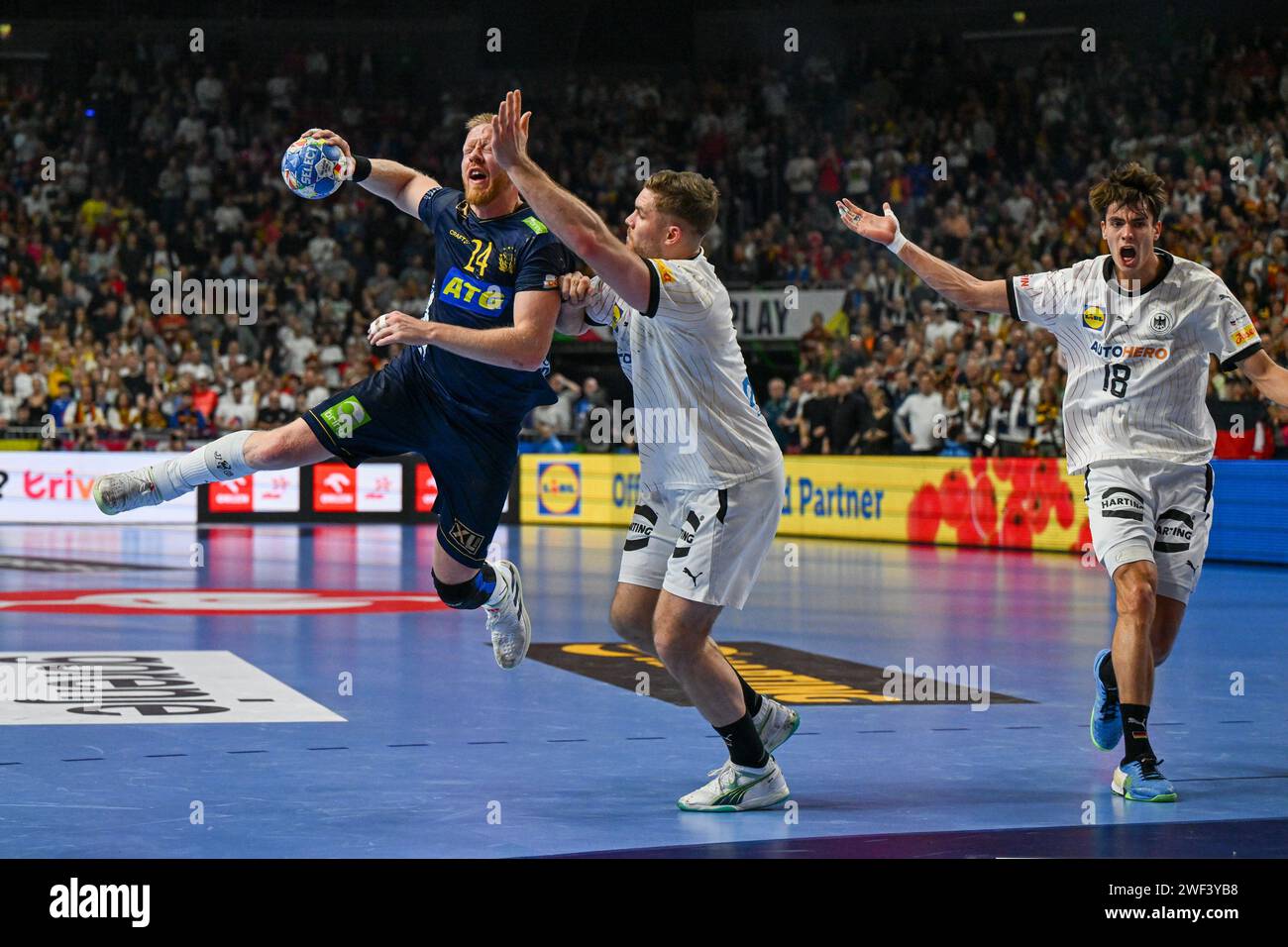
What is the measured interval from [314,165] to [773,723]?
3.02 m

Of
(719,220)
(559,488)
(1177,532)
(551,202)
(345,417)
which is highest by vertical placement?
(719,220)

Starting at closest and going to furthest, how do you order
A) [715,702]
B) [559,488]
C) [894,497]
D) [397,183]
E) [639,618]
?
[715,702] < [639,618] < [397,183] < [894,497] < [559,488]

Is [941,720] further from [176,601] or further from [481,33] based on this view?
[481,33]

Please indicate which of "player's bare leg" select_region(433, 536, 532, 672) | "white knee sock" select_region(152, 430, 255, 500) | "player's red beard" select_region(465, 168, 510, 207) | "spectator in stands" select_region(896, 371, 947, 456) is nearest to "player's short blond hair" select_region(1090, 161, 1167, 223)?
"player's red beard" select_region(465, 168, 510, 207)

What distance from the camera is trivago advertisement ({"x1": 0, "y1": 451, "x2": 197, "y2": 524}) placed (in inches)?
939

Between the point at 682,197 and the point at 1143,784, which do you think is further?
the point at 1143,784

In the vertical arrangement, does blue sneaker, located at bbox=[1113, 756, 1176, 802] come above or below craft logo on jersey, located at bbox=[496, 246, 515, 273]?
below

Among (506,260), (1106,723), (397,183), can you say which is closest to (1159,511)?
(1106,723)

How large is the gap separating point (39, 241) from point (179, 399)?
20.4 ft

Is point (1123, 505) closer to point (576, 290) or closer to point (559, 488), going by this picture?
point (576, 290)

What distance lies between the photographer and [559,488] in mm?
25453

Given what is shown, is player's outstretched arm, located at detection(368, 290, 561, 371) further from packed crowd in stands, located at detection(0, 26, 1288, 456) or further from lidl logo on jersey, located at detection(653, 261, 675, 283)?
packed crowd in stands, located at detection(0, 26, 1288, 456)

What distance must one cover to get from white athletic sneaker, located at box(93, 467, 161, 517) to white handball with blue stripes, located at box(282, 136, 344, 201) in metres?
1.37
